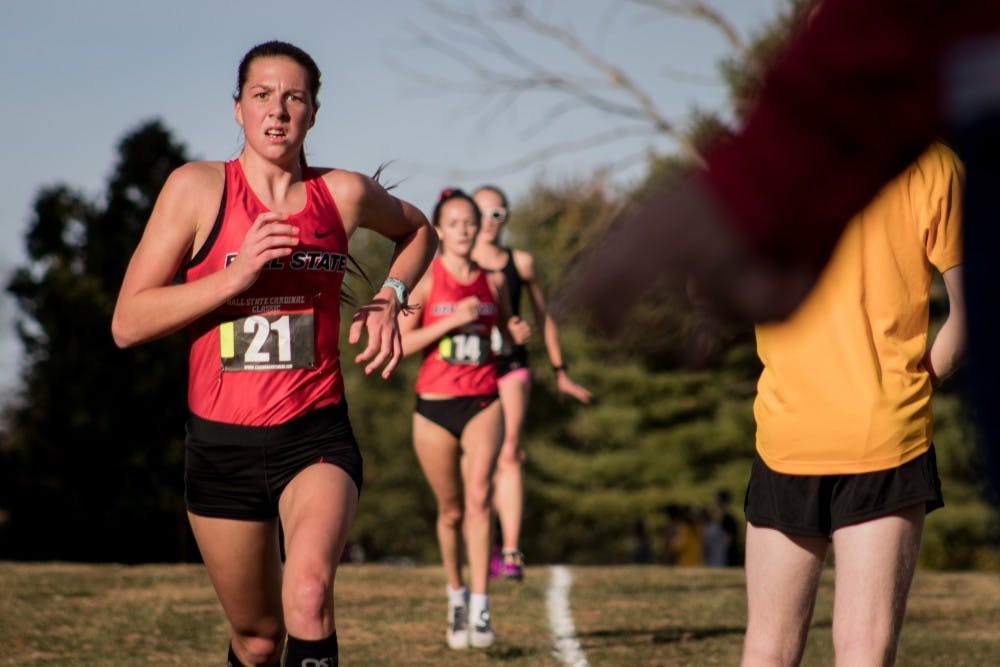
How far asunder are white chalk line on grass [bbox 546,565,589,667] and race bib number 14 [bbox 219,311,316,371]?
12.7ft

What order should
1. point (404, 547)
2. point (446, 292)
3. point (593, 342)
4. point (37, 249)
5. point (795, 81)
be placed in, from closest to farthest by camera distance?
point (795, 81) → point (593, 342) → point (446, 292) → point (37, 249) → point (404, 547)

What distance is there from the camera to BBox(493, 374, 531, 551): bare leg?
1231 centimetres

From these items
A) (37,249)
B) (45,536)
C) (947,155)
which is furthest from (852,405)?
(37,249)

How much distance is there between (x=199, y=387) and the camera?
4973 mm

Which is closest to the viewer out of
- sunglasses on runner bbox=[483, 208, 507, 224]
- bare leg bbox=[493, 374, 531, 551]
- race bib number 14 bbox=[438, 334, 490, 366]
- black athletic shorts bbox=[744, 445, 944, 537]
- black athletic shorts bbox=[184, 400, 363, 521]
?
black athletic shorts bbox=[744, 445, 944, 537]

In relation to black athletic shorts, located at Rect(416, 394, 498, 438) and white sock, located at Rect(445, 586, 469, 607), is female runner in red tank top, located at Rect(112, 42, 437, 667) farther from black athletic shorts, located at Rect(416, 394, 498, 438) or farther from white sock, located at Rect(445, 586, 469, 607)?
black athletic shorts, located at Rect(416, 394, 498, 438)

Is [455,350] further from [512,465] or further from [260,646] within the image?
[260,646]

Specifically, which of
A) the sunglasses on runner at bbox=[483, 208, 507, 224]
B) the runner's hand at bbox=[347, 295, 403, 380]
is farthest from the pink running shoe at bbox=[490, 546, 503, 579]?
the runner's hand at bbox=[347, 295, 403, 380]

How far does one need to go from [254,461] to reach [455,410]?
4548mm

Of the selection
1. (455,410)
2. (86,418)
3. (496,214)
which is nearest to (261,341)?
(455,410)

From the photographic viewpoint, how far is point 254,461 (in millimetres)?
4824

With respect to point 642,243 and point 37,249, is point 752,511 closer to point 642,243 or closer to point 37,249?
point 642,243

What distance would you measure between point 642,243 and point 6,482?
40.6m

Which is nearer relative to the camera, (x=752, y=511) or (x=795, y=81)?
(x=795, y=81)
